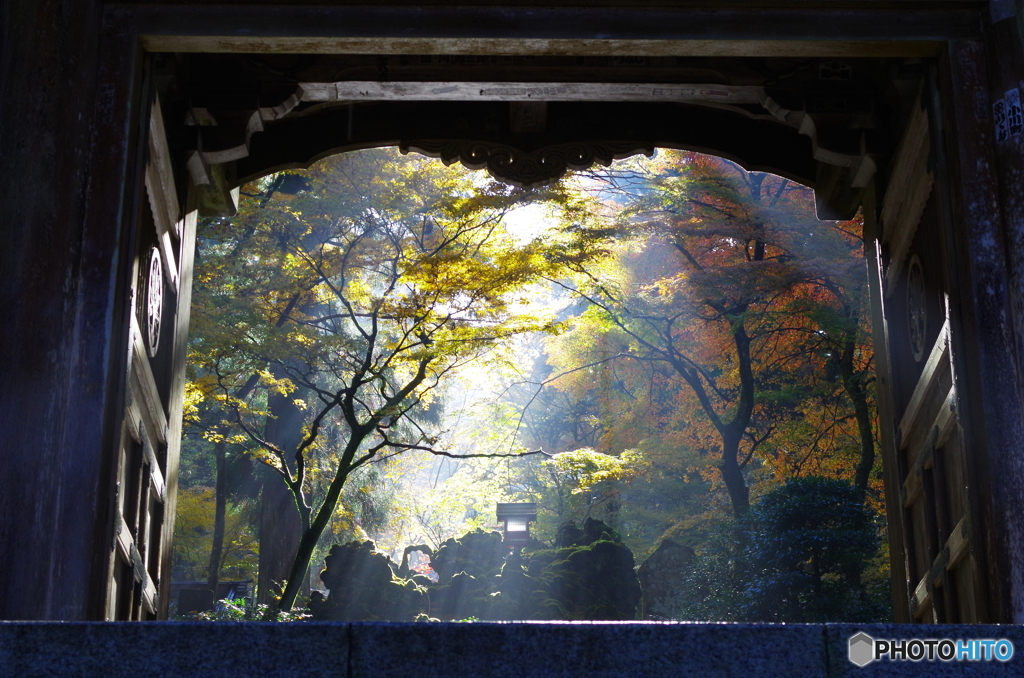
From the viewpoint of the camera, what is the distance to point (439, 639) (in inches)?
81.0

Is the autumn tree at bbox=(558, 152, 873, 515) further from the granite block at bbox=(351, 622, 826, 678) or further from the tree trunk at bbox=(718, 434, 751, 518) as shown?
the granite block at bbox=(351, 622, 826, 678)

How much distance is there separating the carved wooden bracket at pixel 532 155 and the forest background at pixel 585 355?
22.8 feet

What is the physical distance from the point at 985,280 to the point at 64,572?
2.97m

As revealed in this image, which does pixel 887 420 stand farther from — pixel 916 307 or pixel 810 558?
pixel 810 558

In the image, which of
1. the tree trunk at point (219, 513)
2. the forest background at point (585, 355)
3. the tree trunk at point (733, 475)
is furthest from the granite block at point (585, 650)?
the tree trunk at point (219, 513)

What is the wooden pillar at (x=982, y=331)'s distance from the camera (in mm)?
3000

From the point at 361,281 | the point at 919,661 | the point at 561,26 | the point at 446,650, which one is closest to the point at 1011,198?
the point at 561,26

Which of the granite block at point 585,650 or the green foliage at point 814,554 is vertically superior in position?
the green foliage at point 814,554

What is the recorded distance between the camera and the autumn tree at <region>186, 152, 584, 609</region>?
1252 cm

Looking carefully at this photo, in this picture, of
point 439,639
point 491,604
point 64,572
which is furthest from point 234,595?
point 439,639

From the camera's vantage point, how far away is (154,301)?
4223 millimetres

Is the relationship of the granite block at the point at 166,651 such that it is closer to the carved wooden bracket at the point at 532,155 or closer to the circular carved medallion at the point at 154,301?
the circular carved medallion at the point at 154,301

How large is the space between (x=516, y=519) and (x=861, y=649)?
42.0 feet

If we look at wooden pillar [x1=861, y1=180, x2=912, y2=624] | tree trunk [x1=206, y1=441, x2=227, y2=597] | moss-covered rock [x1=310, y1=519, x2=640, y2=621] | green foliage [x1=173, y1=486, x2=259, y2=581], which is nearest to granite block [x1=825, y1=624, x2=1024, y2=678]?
wooden pillar [x1=861, y1=180, x2=912, y2=624]
